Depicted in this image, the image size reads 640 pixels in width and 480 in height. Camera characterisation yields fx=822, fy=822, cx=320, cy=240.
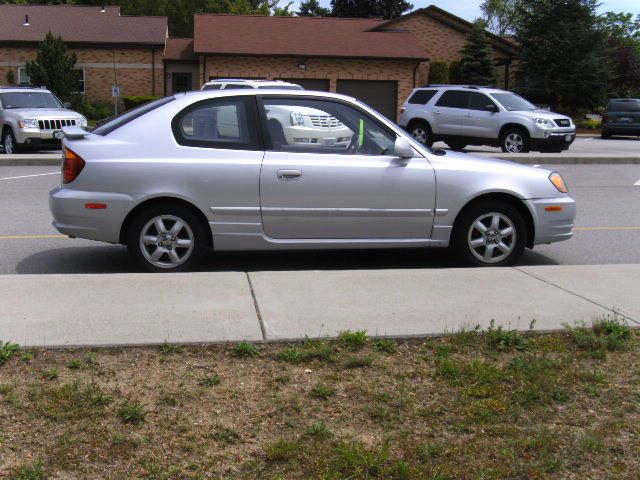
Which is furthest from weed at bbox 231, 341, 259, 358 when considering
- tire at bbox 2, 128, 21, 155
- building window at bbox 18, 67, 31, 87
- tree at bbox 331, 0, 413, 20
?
tree at bbox 331, 0, 413, 20

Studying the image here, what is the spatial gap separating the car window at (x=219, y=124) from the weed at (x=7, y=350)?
9.51ft

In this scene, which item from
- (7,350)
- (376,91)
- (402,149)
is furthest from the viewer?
(376,91)

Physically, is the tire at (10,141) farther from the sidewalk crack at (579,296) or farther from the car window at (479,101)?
the sidewalk crack at (579,296)

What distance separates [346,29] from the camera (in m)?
41.4

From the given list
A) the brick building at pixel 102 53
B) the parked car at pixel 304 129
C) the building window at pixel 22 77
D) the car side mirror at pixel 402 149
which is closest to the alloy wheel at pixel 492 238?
the car side mirror at pixel 402 149

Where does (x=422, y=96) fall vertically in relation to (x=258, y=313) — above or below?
above

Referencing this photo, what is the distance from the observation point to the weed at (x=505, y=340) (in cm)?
515

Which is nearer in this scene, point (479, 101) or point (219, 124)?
point (219, 124)

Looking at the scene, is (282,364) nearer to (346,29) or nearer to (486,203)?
(486,203)

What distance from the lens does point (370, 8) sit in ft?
231

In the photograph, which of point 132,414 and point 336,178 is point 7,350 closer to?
point 132,414

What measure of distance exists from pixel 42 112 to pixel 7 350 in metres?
16.8

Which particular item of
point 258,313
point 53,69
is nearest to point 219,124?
point 258,313

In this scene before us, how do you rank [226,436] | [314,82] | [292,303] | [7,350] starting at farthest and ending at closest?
[314,82], [292,303], [7,350], [226,436]
